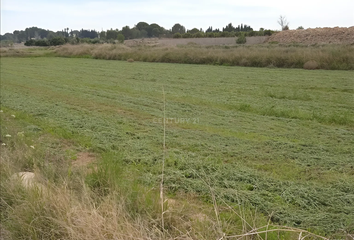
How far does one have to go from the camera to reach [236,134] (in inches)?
A: 250

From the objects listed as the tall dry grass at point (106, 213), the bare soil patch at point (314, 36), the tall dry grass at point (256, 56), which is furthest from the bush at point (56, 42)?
the tall dry grass at point (106, 213)

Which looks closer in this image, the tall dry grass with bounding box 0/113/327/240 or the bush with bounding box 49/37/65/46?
the tall dry grass with bounding box 0/113/327/240

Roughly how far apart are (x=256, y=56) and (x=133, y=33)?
2512 inches

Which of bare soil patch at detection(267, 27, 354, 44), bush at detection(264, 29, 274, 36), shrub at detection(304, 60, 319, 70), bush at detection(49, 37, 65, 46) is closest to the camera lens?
shrub at detection(304, 60, 319, 70)

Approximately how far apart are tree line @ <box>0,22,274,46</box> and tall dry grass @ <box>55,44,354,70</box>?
71.5 feet

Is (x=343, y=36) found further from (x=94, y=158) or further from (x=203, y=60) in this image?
(x=94, y=158)

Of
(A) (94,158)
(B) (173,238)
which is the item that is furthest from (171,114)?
(B) (173,238)

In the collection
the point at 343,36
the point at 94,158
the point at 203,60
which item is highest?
the point at 343,36

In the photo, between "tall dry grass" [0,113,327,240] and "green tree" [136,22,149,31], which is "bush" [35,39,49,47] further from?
"tall dry grass" [0,113,327,240]

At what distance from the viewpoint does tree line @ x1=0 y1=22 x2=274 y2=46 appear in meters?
49.5

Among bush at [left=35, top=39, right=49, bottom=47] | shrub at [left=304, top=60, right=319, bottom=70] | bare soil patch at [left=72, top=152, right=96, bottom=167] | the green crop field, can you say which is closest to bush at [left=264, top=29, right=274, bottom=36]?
shrub at [left=304, top=60, right=319, bottom=70]

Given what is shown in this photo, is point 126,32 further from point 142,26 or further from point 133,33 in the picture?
point 142,26

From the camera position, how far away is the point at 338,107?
8.08m

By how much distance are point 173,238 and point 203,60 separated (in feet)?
66.8
